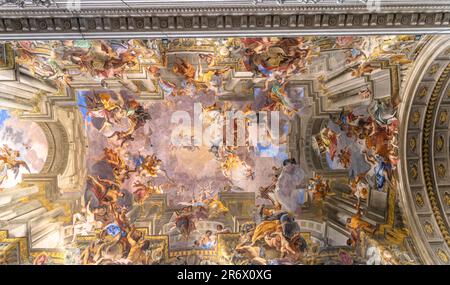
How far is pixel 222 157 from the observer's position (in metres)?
12.5

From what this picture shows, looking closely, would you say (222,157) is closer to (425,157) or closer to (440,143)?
(425,157)

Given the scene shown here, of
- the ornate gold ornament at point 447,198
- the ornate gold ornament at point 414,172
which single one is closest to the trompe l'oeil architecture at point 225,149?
the ornate gold ornament at point 414,172

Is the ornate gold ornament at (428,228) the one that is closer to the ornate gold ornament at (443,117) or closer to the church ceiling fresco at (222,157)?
the church ceiling fresco at (222,157)

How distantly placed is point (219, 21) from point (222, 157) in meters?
4.55

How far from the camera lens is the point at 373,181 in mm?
11789

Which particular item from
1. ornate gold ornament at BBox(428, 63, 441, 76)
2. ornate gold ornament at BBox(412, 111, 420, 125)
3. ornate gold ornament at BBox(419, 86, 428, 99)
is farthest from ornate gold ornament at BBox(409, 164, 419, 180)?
ornate gold ornament at BBox(428, 63, 441, 76)

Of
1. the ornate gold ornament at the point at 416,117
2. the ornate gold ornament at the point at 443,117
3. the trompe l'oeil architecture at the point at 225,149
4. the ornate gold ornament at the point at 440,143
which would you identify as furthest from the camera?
the ornate gold ornament at the point at 440,143

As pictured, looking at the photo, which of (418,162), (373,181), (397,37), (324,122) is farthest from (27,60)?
(418,162)

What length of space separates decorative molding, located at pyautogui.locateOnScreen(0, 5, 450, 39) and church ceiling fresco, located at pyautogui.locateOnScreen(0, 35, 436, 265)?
1.46 metres

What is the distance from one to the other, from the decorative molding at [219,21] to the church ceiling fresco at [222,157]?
1.46 meters

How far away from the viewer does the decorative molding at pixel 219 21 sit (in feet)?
29.7

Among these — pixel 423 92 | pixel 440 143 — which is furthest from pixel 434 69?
pixel 440 143

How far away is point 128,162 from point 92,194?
55.7 inches

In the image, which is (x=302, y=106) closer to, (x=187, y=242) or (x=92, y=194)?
(x=187, y=242)
